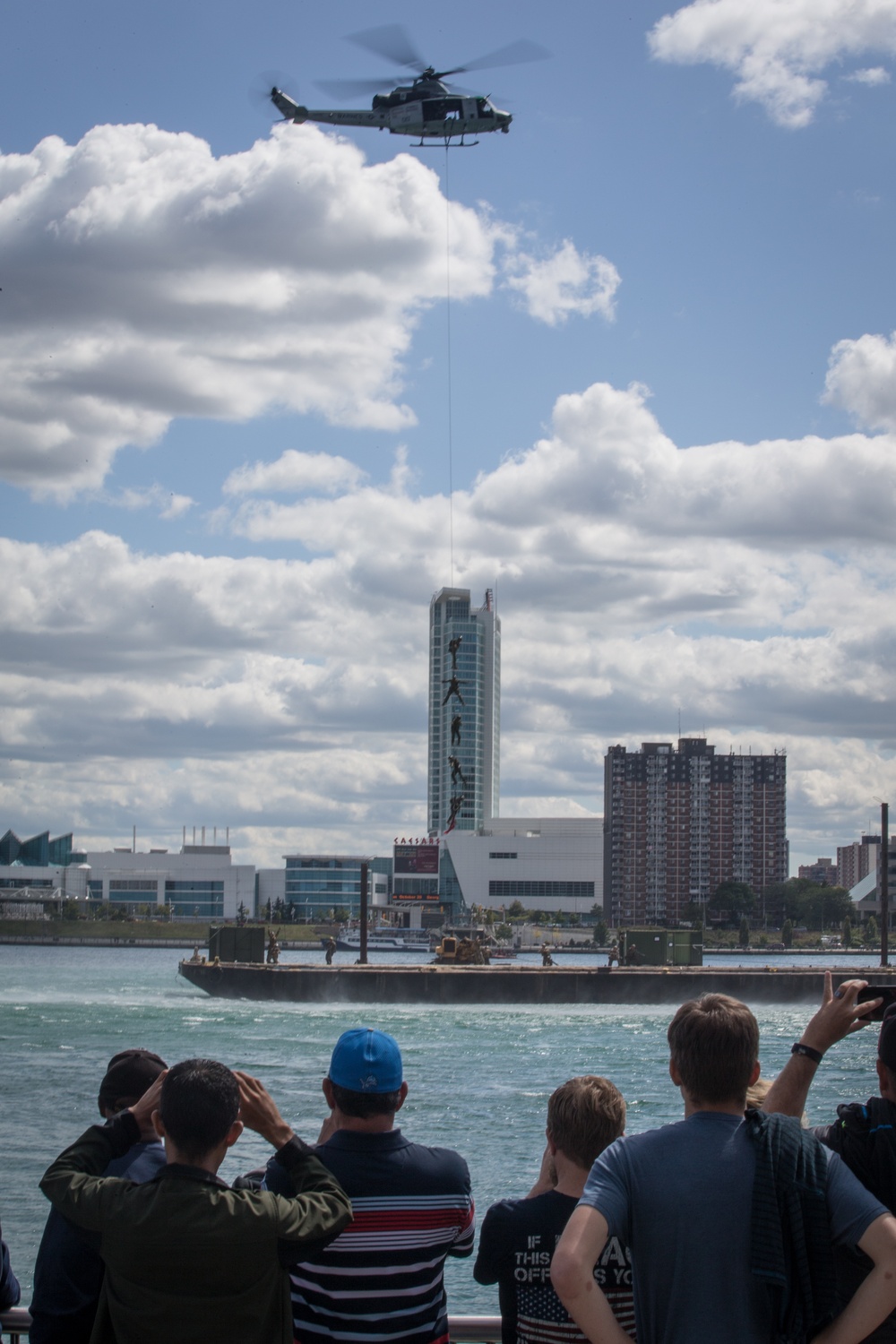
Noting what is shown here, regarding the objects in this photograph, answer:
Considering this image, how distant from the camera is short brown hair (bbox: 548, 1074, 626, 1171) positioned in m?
3.55

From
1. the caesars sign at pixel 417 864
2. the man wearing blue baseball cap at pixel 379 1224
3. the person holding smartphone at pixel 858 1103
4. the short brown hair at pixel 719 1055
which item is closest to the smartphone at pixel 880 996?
the person holding smartphone at pixel 858 1103

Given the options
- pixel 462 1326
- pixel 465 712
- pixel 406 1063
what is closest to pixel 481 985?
pixel 406 1063

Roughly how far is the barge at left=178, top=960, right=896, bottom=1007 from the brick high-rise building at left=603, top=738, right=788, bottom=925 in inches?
5112

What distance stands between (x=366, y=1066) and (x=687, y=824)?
19242 cm

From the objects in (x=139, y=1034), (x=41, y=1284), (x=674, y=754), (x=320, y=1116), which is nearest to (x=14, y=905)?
(x=674, y=754)

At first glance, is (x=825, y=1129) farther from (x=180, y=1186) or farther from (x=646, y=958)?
(x=646, y=958)

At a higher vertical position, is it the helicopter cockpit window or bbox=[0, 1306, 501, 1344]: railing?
the helicopter cockpit window

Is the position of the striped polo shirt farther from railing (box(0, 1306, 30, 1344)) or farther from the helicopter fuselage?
the helicopter fuselage

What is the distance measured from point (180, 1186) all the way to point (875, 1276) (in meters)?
1.60

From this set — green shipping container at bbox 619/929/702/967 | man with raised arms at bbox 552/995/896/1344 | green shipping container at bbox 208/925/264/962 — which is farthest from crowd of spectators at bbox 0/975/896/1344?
Answer: green shipping container at bbox 619/929/702/967

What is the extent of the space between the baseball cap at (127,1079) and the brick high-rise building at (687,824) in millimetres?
190318

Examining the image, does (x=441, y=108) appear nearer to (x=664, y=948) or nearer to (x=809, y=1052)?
(x=809, y=1052)

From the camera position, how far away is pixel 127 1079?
3.90m

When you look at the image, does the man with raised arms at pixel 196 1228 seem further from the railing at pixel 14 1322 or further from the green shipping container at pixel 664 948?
the green shipping container at pixel 664 948
